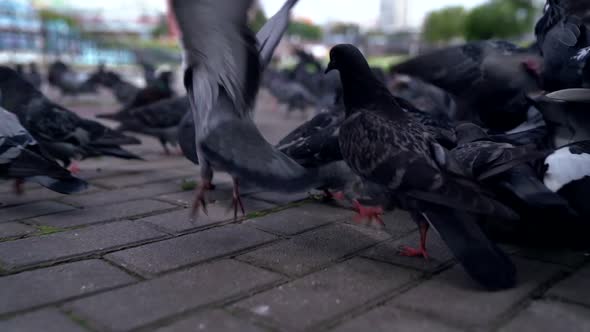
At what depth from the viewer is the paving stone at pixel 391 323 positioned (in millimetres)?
2322

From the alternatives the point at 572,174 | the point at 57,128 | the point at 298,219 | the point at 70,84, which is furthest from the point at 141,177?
the point at 70,84

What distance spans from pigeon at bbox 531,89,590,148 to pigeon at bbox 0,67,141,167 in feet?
14.2

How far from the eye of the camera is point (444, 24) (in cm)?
6481

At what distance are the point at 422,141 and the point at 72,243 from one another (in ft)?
7.64

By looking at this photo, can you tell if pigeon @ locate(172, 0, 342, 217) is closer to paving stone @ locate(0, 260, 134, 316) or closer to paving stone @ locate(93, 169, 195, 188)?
paving stone @ locate(0, 260, 134, 316)

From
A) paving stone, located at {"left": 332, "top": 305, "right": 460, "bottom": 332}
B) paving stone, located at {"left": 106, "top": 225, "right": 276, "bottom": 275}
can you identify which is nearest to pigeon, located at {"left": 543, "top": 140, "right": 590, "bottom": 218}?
paving stone, located at {"left": 332, "top": 305, "right": 460, "bottom": 332}

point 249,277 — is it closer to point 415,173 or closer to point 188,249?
point 188,249

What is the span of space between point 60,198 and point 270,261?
102 inches

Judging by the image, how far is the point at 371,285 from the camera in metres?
2.82

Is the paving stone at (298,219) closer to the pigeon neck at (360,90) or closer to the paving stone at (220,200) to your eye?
the paving stone at (220,200)

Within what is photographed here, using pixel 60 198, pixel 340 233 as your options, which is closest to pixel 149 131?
pixel 60 198

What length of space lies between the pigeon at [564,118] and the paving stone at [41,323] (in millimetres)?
3195

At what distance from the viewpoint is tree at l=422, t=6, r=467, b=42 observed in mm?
64062

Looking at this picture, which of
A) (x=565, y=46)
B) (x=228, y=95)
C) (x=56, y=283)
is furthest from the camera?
(x=565, y=46)
